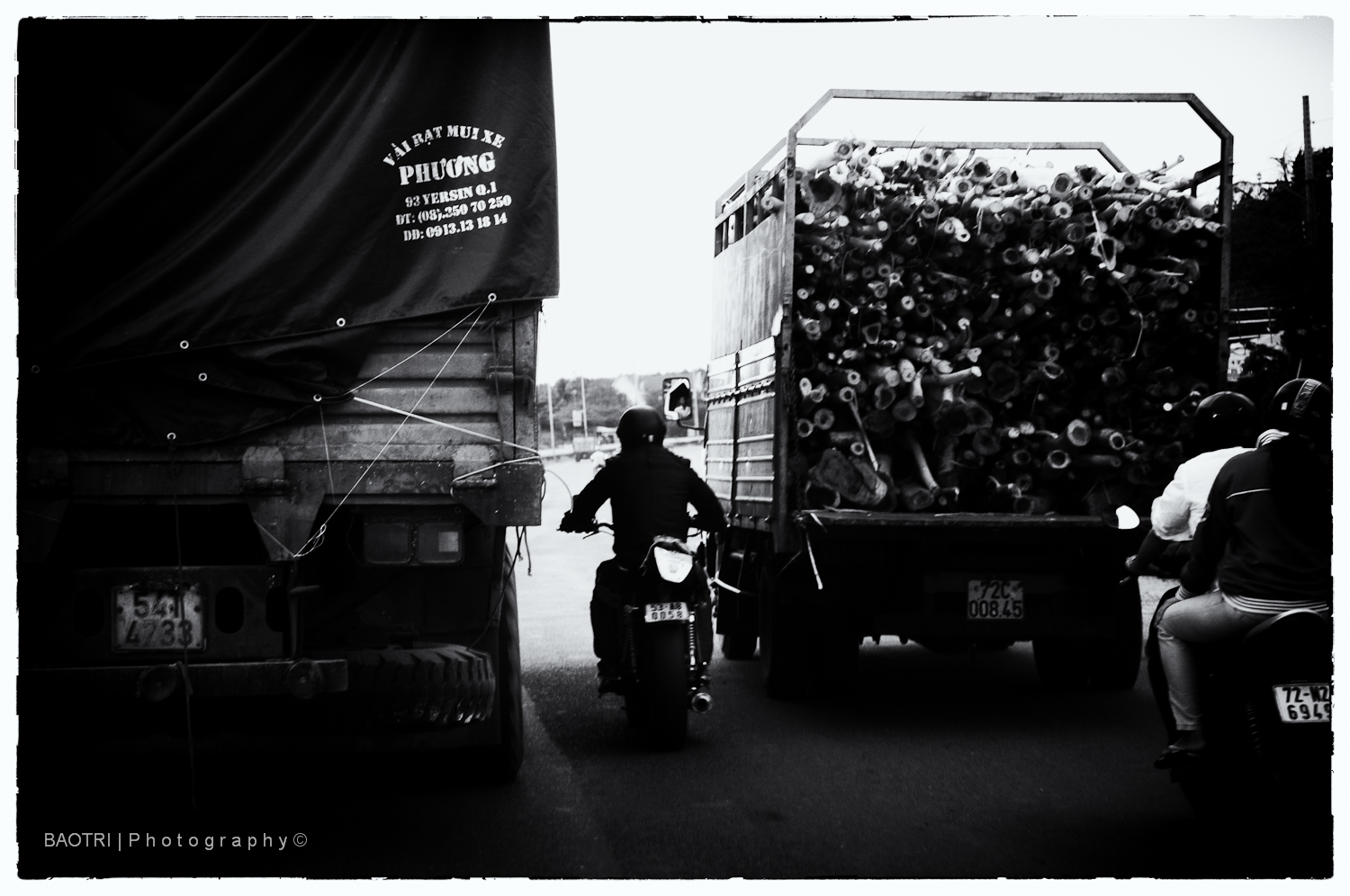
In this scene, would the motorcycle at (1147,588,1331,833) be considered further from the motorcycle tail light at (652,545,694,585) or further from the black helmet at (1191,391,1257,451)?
the motorcycle tail light at (652,545,694,585)

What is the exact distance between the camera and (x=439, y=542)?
5211 millimetres

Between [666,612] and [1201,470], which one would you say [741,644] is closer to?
[666,612]

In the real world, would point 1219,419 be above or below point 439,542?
above

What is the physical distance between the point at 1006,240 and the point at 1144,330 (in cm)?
94

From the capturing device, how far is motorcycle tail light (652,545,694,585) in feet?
22.7

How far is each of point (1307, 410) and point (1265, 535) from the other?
45cm

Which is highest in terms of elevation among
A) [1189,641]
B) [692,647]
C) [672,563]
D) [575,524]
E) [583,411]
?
[583,411]

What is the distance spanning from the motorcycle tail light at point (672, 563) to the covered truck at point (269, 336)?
5.40 feet

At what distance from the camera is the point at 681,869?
4.89 metres

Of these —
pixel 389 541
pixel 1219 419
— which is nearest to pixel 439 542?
pixel 389 541

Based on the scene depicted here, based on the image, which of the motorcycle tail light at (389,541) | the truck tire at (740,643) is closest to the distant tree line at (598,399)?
the motorcycle tail light at (389,541)

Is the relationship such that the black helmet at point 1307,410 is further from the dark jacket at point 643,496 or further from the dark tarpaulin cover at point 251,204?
the dark jacket at point 643,496

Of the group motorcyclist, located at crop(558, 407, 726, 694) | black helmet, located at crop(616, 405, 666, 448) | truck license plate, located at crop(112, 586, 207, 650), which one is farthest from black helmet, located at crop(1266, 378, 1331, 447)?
truck license plate, located at crop(112, 586, 207, 650)

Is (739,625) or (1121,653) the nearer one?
(1121,653)
